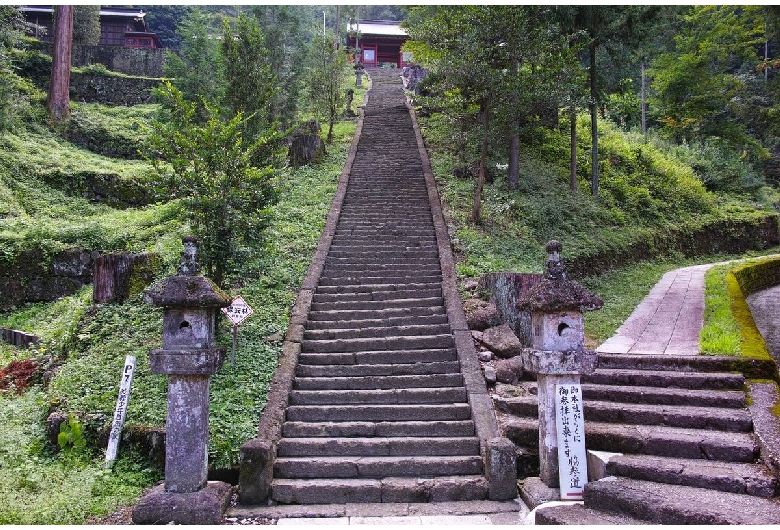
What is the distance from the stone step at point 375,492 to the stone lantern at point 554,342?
0.93 meters

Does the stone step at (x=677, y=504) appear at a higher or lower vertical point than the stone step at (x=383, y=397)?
lower

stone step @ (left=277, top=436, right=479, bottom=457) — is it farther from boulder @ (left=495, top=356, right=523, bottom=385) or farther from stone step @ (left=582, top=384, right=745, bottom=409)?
stone step @ (left=582, top=384, right=745, bottom=409)

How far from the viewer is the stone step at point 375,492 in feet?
20.4

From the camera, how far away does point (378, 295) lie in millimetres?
10430

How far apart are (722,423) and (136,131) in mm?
21537

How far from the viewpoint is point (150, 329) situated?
8977 mm

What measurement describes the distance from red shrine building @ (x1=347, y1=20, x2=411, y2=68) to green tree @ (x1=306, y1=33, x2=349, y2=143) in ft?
74.8

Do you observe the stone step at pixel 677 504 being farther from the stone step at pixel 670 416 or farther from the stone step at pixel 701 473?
the stone step at pixel 670 416

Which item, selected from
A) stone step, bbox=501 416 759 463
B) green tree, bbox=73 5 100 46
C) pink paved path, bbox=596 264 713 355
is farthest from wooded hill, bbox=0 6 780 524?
green tree, bbox=73 5 100 46

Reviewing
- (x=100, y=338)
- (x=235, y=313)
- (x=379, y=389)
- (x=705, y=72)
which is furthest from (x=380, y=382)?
(x=705, y=72)

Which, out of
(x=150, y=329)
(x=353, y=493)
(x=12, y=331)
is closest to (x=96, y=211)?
(x=12, y=331)

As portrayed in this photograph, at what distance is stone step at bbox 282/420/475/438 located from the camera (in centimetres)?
720

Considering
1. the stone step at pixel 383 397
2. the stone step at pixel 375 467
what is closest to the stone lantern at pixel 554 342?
the stone step at pixel 375 467

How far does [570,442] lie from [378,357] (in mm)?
3649
